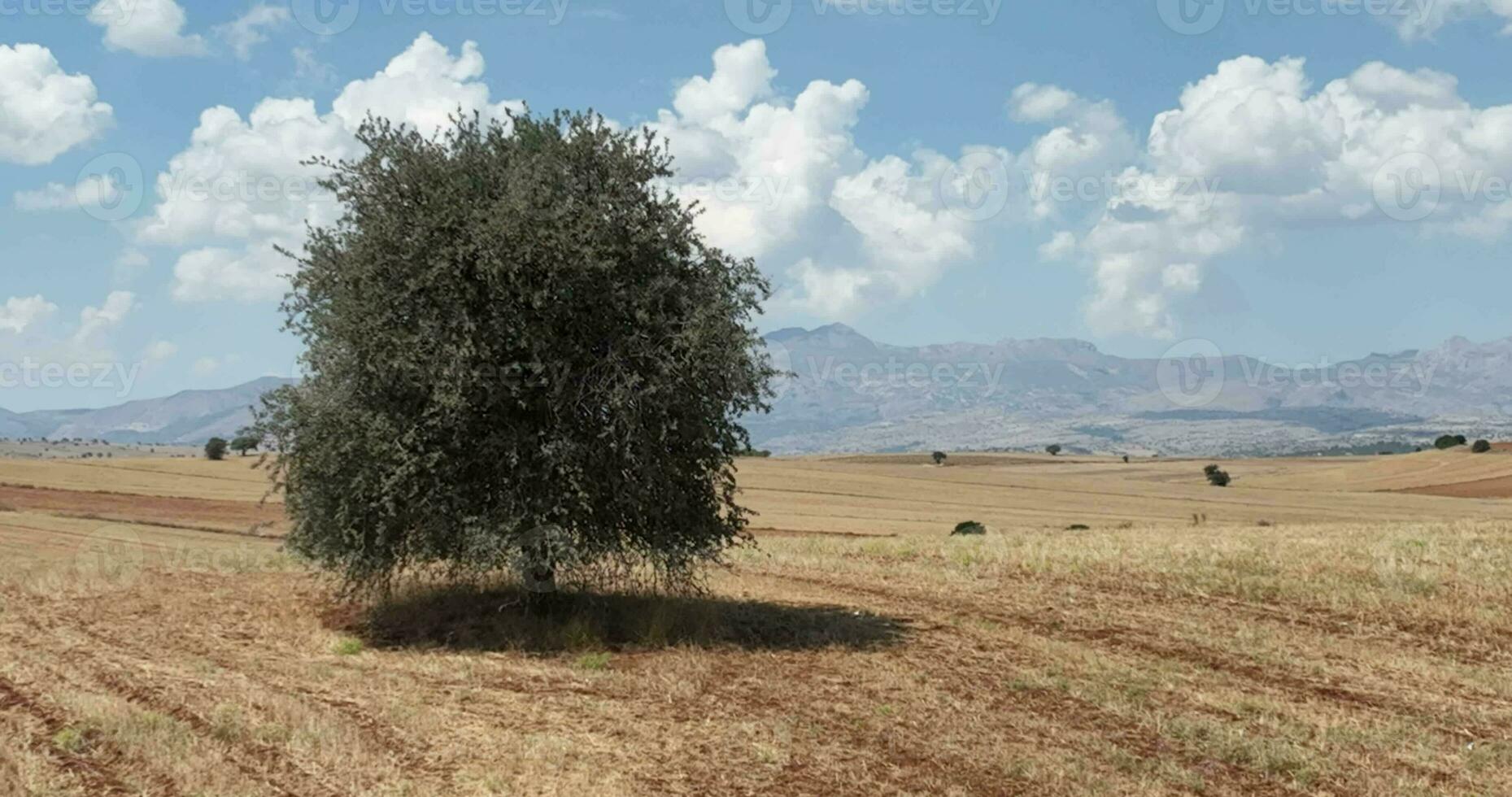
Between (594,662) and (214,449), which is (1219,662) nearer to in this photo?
(594,662)

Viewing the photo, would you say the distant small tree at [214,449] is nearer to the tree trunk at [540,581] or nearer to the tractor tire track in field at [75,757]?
the tree trunk at [540,581]

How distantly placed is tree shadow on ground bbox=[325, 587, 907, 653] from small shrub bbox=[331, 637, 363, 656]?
0.34 m

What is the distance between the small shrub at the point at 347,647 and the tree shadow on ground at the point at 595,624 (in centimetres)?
34

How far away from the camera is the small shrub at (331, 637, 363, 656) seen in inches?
750

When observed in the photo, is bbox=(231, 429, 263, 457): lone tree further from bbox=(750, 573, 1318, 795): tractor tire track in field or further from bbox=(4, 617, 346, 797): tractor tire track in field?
bbox=(750, 573, 1318, 795): tractor tire track in field

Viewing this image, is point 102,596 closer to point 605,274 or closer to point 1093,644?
point 605,274

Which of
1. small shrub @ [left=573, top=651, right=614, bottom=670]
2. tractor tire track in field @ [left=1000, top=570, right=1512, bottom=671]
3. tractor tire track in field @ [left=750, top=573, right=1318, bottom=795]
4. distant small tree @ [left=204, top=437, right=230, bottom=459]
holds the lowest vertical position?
tractor tire track in field @ [left=1000, top=570, right=1512, bottom=671]

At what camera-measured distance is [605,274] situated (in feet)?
65.1

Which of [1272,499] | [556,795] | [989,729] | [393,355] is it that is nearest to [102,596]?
[393,355]

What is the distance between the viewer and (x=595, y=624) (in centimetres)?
2081

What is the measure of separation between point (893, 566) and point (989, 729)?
16.5 metres

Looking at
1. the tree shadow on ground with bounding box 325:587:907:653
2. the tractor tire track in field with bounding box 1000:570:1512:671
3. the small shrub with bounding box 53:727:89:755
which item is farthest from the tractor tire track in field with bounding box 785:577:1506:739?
the small shrub with bounding box 53:727:89:755

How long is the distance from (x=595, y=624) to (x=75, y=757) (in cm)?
949

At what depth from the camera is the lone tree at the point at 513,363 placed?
760 inches
